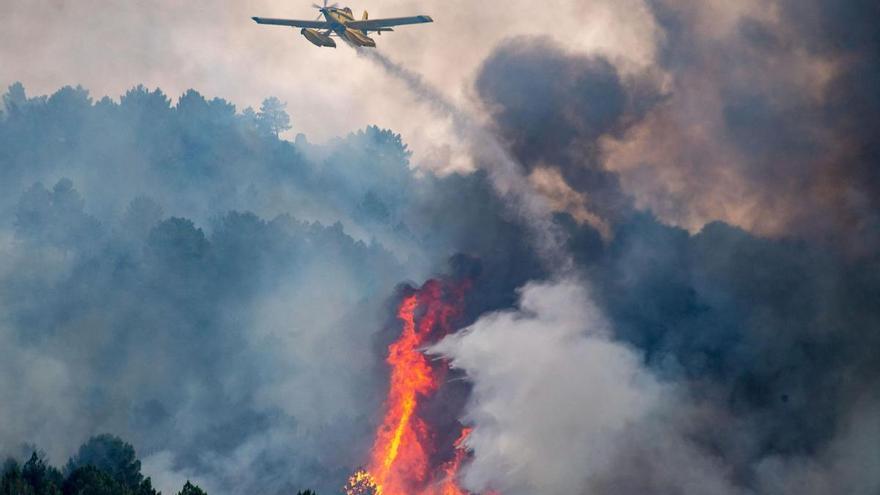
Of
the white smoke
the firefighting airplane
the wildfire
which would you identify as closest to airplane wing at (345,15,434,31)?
the firefighting airplane

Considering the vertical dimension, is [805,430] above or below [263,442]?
below

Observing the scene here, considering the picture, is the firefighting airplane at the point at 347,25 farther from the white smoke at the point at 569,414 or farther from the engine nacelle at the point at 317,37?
the white smoke at the point at 569,414

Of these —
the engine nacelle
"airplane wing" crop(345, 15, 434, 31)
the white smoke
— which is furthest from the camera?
the engine nacelle

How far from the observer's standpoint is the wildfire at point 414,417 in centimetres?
7731

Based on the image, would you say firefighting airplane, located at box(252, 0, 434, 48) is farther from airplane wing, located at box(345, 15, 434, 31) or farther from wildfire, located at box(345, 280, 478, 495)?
wildfire, located at box(345, 280, 478, 495)

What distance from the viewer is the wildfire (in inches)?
3044

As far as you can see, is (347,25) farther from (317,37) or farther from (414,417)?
(414,417)

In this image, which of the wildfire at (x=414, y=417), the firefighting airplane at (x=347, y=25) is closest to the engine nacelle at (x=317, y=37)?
the firefighting airplane at (x=347, y=25)

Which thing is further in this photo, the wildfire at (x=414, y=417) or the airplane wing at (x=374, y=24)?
the wildfire at (x=414, y=417)

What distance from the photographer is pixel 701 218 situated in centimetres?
8144

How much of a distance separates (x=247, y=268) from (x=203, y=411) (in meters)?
28.5

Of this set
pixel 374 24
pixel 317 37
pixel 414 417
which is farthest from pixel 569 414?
pixel 317 37

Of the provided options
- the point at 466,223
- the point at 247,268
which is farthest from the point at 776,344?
the point at 247,268

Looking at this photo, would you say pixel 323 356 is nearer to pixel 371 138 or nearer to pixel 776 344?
pixel 776 344
